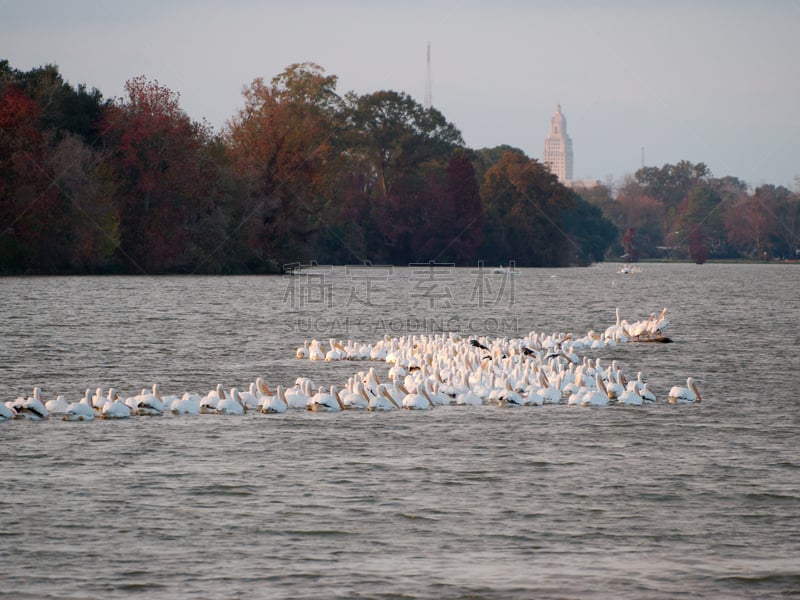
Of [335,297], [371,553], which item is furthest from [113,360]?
[335,297]

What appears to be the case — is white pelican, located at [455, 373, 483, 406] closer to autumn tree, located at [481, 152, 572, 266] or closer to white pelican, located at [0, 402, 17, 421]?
white pelican, located at [0, 402, 17, 421]

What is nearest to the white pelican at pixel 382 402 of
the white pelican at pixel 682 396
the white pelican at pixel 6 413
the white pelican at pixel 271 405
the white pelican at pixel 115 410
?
the white pelican at pixel 271 405

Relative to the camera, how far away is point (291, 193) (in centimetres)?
9269

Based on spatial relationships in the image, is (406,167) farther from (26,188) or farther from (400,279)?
(26,188)

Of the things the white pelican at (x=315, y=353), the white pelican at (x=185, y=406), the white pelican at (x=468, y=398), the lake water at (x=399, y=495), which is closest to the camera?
the lake water at (x=399, y=495)

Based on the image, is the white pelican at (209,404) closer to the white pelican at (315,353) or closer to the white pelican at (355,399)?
the white pelican at (355,399)

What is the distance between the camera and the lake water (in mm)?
13203

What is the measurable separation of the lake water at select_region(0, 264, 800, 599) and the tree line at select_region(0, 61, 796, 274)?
144 feet

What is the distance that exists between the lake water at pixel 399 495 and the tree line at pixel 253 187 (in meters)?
43.9

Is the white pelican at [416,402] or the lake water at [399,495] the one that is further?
the white pelican at [416,402]

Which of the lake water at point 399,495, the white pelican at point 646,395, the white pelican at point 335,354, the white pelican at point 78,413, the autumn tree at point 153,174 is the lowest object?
the lake water at point 399,495

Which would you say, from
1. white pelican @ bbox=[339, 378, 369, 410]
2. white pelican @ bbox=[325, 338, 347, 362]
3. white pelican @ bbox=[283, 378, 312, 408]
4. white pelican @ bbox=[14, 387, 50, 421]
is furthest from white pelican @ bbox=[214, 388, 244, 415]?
white pelican @ bbox=[325, 338, 347, 362]

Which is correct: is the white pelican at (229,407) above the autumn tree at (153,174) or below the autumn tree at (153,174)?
below

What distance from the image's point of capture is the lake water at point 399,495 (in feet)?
43.3
